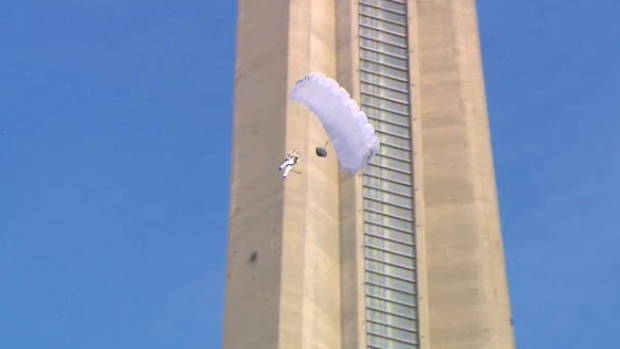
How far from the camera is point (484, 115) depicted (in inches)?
1564

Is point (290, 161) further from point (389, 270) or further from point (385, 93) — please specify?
point (385, 93)

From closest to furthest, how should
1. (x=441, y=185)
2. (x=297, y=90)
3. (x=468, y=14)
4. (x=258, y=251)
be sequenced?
(x=297, y=90)
(x=258, y=251)
(x=441, y=185)
(x=468, y=14)

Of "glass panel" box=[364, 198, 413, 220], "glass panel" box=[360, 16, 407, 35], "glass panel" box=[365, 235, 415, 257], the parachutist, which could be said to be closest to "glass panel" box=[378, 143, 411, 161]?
"glass panel" box=[364, 198, 413, 220]

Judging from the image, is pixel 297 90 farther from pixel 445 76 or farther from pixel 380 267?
pixel 445 76

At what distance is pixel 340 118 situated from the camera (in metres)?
31.5

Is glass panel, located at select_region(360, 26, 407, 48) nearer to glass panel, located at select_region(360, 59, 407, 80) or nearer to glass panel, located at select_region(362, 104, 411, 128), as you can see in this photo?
glass panel, located at select_region(360, 59, 407, 80)

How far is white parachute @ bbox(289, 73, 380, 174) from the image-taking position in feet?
103

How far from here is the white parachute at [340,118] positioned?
31.3m

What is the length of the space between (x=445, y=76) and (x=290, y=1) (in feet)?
15.1

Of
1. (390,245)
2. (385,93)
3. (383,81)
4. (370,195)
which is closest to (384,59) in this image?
(383,81)

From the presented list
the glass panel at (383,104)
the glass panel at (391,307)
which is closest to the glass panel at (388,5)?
the glass panel at (383,104)

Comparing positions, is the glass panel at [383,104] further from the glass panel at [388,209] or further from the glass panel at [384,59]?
the glass panel at [388,209]

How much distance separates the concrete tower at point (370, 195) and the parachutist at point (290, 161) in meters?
0.55

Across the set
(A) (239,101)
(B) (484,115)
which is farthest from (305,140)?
(B) (484,115)
